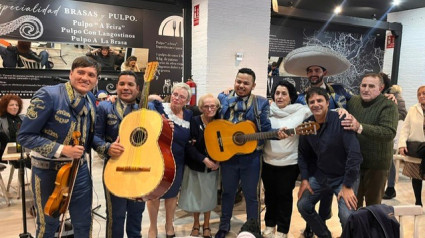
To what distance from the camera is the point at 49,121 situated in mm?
1896

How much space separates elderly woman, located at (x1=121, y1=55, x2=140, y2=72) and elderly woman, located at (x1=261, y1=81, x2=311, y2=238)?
3.80 meters

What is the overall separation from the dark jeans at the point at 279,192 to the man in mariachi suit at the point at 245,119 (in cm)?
14

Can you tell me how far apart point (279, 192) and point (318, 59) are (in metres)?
1.24

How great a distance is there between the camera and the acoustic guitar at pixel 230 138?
275 cm

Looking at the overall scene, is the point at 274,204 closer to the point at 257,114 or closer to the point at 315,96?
the point at 257,114

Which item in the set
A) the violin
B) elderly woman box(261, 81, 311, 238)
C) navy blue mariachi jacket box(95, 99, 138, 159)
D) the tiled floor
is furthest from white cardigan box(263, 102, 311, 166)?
the violin

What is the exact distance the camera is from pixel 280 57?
778 cm

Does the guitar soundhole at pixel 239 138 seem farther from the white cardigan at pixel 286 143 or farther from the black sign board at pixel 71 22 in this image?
the black sign board at pixel 71 22

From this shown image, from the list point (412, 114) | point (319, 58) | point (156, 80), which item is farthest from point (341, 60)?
point (156, 80)

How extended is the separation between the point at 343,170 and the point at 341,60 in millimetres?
1022

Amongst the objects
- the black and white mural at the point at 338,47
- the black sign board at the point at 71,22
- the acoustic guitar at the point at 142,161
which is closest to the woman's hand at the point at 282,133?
the acoustic guitar at the point at 142,161

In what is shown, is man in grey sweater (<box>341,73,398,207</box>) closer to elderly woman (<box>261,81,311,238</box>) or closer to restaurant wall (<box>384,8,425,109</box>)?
elderly woman (<box>261,81,311,238</box>)

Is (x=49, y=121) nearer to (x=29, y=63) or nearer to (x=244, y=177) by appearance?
(x=244, y=177)

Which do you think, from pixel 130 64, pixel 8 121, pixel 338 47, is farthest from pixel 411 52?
pixel 8 121
